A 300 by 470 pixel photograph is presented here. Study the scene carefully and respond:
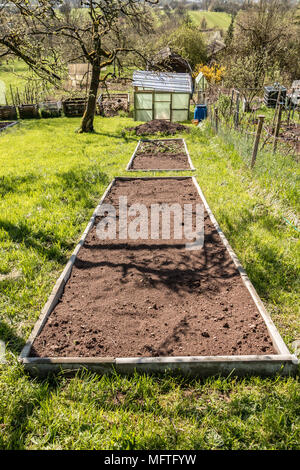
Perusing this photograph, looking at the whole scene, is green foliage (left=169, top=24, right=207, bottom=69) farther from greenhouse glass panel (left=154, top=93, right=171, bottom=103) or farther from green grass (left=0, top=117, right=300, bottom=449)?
green grass (left=0, top=117, right=300, bottom=449)

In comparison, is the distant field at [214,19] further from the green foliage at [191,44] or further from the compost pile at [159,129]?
the compost pile at [159,129]

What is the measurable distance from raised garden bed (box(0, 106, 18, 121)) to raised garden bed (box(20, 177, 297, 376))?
16447mm

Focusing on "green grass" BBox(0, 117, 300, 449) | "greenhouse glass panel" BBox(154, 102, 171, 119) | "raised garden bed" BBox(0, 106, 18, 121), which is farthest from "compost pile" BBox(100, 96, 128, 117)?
"green grass" BBox(0, 117, 300, 449)

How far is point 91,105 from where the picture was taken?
43.8 feet

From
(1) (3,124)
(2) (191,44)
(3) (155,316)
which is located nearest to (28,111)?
(1) (3,124)

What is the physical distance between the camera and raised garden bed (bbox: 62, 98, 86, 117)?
18.3 meters

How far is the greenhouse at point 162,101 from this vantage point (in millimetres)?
16531

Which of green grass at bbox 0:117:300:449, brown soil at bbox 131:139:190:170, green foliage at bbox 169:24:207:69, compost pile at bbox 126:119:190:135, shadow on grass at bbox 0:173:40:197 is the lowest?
green grass at bbox 0:117:300:449

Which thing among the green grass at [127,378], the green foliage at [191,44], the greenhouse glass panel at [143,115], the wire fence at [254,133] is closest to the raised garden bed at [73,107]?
the greenhouse glass panel at [143,115]

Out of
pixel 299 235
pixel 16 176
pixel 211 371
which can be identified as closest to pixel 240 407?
pixel 211 371

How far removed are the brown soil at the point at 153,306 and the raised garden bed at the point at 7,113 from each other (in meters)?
16.3

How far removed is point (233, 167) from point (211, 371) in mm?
6346

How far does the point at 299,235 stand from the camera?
195 inches
